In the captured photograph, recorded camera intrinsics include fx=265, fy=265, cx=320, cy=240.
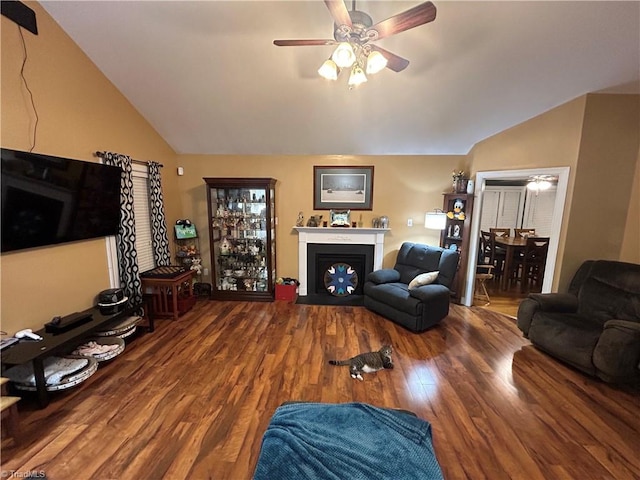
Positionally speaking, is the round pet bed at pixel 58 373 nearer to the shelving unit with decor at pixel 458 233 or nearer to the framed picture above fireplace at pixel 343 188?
the framed picture above fireplace at pixel 343 188

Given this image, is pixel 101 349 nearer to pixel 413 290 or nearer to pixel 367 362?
pixel 367 362

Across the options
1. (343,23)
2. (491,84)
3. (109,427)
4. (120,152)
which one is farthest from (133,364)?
(491,84)

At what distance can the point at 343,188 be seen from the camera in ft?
14.5

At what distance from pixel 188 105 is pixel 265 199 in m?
1.57

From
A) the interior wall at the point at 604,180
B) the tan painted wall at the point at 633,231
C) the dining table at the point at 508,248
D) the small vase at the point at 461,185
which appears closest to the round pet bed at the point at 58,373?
the small vase at the point at 461,185

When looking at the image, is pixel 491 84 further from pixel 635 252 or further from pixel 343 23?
pixel 635 252

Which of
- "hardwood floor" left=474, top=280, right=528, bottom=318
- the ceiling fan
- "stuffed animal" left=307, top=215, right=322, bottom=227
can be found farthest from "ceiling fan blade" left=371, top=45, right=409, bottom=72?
"hardwood floor" left=474, top=280, right=528, bottom=318

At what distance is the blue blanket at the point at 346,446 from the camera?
116 cm

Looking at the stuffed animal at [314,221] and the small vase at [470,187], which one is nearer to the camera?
the small vase at [470,187]

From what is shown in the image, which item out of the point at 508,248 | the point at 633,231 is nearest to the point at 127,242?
the point at 633,231

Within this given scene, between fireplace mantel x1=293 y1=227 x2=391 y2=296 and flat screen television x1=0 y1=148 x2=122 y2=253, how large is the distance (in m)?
2.50

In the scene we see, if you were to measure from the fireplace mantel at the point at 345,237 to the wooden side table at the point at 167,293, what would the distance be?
5.76 feet

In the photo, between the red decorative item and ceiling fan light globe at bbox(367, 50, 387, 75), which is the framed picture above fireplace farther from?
ceiling fan light globe at bbox(367, 50, 387, 75)

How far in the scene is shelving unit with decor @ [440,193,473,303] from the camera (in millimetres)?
3952
